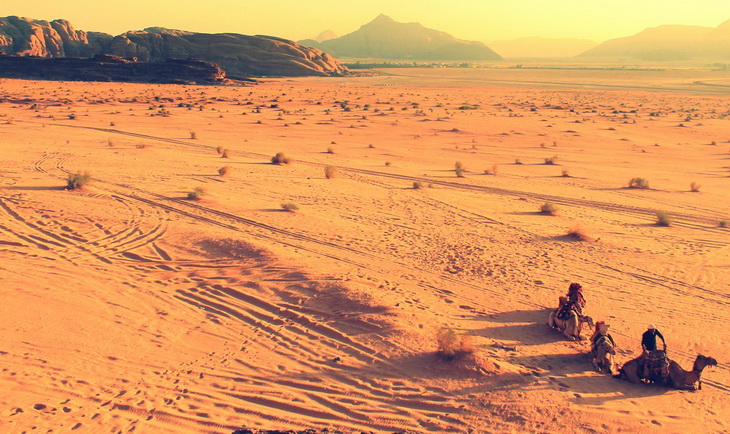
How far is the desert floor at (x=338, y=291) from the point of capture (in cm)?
666

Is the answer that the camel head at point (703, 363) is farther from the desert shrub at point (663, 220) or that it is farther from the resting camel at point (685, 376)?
the desert shrub at point (663, 220)

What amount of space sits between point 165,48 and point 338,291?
11807 cm

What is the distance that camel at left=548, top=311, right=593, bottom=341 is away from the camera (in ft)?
28.1

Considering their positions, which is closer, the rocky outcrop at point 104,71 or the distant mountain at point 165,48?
the rocky outcrop at point 104,71

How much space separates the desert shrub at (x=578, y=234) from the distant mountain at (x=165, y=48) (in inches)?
3988

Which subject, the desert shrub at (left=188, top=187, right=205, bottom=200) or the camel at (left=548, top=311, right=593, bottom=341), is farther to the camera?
the desert shrub at (left=188, top=187, right=205, bottom=200)

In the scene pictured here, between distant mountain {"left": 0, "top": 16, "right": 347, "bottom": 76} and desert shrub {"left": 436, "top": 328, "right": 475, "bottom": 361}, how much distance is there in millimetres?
106332

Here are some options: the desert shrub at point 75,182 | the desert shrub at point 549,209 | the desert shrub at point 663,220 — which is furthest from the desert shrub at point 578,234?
the desert shrub at point 75,182

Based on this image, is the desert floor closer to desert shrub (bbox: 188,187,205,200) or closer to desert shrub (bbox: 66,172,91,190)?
desert shrub (bbox: 188,187,205,200)

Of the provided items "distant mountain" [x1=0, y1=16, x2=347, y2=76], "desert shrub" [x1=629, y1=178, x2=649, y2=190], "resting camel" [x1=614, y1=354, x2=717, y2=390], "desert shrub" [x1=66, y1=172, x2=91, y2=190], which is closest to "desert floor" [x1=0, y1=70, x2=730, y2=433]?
"resting camel" [x1=614, y1=354, x2=717, y2=390]

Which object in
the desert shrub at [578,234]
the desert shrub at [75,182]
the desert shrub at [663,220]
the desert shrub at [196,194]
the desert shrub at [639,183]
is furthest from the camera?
the desert shrub at [639,183]

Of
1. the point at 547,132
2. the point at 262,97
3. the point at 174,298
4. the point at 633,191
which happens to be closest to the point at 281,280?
the point at 174,298

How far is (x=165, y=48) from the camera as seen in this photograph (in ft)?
374

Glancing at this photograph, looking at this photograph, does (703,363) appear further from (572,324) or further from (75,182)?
(75,182)
